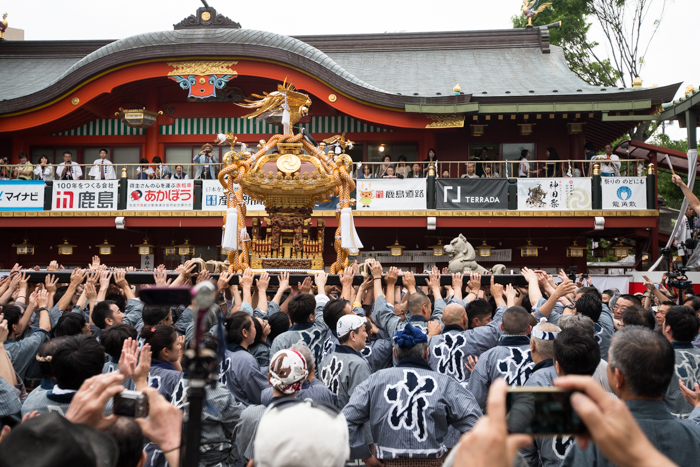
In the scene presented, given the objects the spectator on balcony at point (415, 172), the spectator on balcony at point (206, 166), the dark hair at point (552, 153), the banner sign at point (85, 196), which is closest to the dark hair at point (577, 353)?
the spectator on balcony at point (415, 172)

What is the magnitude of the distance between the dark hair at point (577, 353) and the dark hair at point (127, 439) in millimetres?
2145

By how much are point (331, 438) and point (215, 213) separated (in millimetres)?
13044

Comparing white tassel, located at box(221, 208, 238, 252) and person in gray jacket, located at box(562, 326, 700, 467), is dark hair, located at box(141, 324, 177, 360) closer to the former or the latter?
person in gray jacket, located at box(562, 326, 700, 467)

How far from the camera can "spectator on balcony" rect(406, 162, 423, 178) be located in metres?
14.7

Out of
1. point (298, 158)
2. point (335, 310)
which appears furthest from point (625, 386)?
point (298, 158)

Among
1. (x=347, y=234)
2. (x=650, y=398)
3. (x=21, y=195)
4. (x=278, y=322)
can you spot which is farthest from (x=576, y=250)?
(x=21, y=195)

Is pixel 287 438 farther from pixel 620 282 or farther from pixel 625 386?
pixel 620 282

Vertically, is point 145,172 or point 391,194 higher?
point 145,172

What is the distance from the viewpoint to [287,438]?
1.88 meters

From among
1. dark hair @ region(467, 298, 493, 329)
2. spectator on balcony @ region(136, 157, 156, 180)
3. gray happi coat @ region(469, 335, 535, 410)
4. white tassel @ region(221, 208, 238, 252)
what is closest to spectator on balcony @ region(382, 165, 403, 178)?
spectator on balcony @ region(136, 157, 156, 180)

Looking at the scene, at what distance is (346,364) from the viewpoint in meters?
4.21

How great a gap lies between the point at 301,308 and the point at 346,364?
3.00 ft

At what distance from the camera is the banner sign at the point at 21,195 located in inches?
589

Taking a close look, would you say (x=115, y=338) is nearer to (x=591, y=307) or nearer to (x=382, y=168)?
(x=591, y=307)
